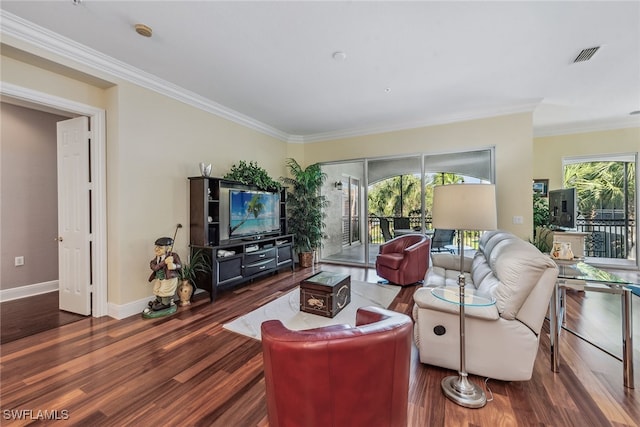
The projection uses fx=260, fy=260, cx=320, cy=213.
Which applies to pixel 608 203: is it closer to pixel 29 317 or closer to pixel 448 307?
pixel 448 307

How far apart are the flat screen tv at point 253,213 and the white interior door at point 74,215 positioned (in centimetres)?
168

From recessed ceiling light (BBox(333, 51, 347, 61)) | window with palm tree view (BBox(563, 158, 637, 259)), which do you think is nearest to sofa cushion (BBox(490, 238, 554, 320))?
recessed ceiling light (BBox(333, 51, 347, 61))

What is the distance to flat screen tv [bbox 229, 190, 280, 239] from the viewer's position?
403 centimetres

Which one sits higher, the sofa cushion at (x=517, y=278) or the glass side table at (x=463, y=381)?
the sofa cushion at (x=517, y=278)

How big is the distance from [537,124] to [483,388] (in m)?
5.54

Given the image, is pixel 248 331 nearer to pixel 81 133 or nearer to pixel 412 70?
pixel 81 133

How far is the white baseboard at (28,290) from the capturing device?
355 cm

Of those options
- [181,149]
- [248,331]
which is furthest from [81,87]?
[248,331]

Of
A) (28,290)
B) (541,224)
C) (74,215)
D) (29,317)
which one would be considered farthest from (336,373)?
(541,224)

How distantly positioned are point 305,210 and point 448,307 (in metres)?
3.98

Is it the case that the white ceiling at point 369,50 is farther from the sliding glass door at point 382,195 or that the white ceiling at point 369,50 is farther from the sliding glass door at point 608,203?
the sliding glass door at point 608,203

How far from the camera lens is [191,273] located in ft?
11.6

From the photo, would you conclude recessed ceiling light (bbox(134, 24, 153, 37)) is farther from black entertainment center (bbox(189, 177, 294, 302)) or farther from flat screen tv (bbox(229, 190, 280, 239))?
flat screen tv (bbox(229, 190, 280, 239))

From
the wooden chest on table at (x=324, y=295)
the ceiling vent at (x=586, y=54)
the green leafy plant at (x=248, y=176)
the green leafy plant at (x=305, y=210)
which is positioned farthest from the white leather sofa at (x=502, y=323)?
the green leafy plant at (x=305, y=210)
